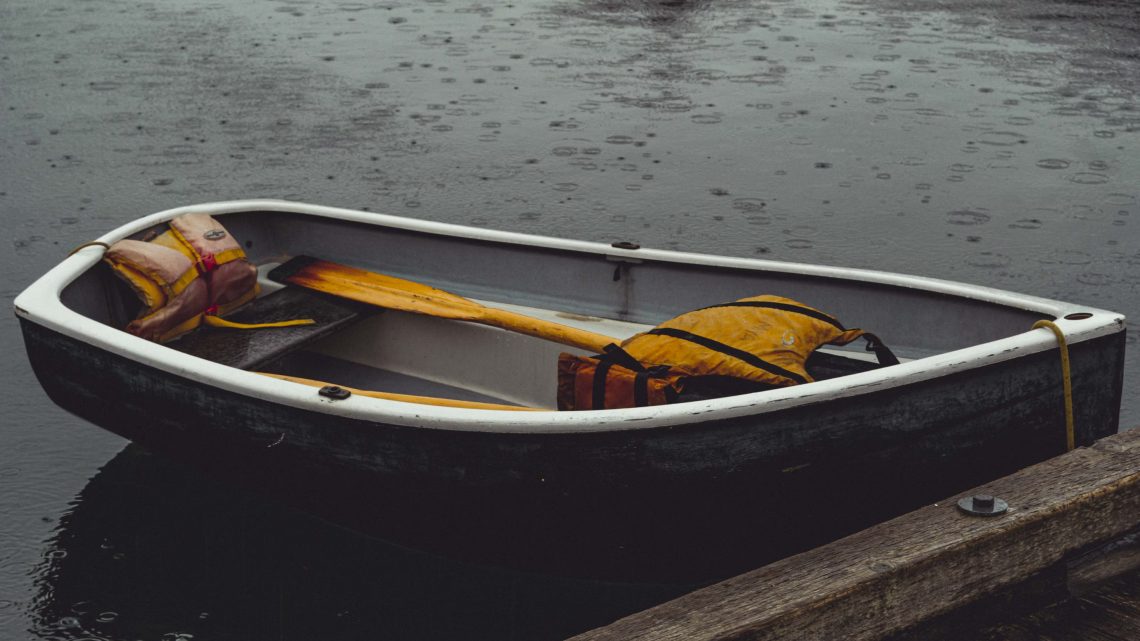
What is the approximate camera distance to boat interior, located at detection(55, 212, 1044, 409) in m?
4.75

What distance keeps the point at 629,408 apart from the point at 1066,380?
1425mm

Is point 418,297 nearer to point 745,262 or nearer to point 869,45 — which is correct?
point 745,262

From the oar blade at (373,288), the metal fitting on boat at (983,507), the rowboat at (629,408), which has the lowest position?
the metal fitting on boat at (983,507)

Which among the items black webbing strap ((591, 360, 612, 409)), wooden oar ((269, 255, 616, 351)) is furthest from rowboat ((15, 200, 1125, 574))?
black webbing strap ((591, 360, 612, 409))

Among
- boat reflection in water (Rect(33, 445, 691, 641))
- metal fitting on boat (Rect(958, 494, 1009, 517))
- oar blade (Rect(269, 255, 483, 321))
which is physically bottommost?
boat reflection in water (Rect(33, 445, 691, 641))

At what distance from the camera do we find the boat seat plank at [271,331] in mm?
4910

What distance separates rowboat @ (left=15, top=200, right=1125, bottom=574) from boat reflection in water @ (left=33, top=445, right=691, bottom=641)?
27cm

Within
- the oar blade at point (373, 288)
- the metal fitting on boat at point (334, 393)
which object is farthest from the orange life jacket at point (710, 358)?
the oar blade at point (373, 288)

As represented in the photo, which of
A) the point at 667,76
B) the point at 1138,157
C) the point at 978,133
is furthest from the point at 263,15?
the point at 1138,157

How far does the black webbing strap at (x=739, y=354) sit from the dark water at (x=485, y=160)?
32.8 inches

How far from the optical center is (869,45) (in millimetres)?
12477

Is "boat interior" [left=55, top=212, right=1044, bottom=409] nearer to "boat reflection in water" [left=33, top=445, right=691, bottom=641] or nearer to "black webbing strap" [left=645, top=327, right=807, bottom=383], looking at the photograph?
"black webbing strap" [left=645, top=327, right=807, bottom=383]

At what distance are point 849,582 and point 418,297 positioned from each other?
2821 mm

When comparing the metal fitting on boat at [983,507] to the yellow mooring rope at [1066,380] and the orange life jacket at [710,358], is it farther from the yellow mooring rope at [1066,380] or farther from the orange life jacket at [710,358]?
the orange life jacket at [710,358]
